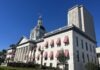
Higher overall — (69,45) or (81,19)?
(81,19)

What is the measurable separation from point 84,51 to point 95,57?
9.83 m

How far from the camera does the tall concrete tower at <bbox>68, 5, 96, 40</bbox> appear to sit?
174 ft

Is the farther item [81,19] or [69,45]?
[81,19]

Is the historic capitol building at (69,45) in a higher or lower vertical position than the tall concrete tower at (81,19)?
lower

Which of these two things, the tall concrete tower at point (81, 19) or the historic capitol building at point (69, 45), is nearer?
the historic capitol building at point (69, 45)

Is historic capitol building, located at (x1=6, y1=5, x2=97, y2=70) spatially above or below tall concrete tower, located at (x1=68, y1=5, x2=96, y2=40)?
below

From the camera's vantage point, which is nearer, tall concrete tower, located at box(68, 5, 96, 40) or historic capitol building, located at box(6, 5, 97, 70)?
historic capitol building, located at box(6, 5, 97, 70)

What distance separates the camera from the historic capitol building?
127ft

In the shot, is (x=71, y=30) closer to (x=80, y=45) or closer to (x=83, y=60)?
(x=80, y=45)

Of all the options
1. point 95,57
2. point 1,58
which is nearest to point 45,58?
point 95,57

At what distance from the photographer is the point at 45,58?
45625 mm

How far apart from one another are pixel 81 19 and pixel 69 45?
18.4m

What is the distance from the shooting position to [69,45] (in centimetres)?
3894

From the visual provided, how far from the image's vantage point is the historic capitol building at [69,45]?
127 ft
